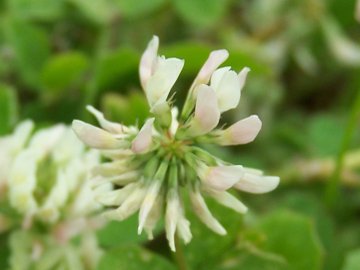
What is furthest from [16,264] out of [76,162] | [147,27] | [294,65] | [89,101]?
[294,65]

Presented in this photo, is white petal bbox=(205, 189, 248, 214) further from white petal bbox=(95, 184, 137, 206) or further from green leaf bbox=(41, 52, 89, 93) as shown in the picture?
green leaf bbox=(41, 52, 89, 93)

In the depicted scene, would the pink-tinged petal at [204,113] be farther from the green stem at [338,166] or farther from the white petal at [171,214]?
the green stem at [338,166]

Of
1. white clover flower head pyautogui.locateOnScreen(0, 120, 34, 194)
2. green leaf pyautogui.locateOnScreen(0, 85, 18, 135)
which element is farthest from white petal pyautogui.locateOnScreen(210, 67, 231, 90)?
green leaf pyautogui.locateOnScreen(0, 85, 18, 135)

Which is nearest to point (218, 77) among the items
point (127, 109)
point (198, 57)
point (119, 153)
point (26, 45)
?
point (119, 153)

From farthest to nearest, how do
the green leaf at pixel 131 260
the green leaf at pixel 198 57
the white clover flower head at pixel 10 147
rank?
the green leaf at pixel 198 57, the white clover flower head at pixel 10 147, the green leaf at pixel 131 260

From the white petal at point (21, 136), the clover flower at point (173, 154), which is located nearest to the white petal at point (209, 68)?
the clover flower at point (173, 154)

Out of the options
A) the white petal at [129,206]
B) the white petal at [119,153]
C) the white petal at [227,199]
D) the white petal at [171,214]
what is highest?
the white petal at [119,153]

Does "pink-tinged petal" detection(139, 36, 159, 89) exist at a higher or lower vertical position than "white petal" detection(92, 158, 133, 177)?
higher

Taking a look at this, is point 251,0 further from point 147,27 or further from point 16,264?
point 16,264
